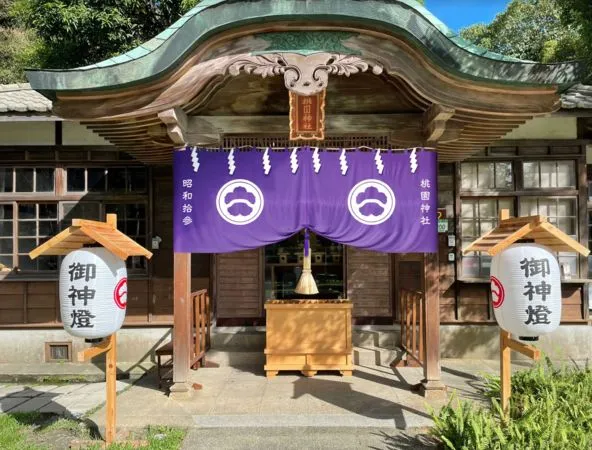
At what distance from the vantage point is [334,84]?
728 centimetres

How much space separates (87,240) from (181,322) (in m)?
2.06

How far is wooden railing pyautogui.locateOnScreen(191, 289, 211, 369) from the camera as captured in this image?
7723mm

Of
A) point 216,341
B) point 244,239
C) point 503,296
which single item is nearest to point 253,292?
point 216,341

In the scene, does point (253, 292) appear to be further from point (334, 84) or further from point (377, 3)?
point (377, 3)

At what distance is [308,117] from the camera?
6312 mm

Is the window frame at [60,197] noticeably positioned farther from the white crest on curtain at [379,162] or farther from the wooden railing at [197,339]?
the white crest on curtain at [379,162]

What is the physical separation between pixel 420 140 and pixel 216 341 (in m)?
5.31

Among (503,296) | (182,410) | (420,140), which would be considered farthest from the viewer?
(420,140)

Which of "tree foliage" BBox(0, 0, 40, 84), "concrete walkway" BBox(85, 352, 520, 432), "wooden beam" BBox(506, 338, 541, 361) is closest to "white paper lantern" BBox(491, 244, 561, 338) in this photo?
"wooden beam" BBox(506, 338, 541, 361)

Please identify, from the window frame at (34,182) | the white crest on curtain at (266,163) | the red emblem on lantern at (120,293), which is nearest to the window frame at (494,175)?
the white crest on curtain at (266,163)

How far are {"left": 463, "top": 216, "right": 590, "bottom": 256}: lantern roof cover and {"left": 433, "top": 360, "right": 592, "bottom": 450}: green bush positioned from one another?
1748 millimetres

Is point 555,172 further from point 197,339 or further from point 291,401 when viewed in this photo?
point 197,339

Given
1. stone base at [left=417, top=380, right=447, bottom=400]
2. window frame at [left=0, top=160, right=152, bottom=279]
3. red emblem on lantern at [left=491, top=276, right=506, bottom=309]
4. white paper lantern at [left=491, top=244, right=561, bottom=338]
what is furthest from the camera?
window frame at [left=0, top=160, right=152, bottom=279]

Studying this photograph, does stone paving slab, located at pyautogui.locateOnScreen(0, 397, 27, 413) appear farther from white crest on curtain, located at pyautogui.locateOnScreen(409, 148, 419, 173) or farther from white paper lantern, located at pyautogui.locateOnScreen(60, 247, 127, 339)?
white crest on curtain, located at pyautogui.locateOnScreen(409, 148, 419, 173)
